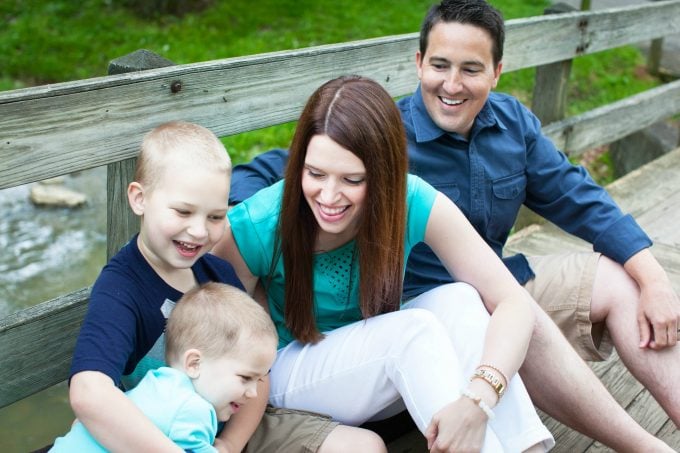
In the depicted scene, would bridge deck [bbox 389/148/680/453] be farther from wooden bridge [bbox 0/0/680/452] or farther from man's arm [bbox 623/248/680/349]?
man's arm [bbox 623/248/680/349]

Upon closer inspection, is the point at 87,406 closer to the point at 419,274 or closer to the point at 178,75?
the point at 178,75

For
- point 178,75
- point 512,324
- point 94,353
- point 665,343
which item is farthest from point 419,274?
point 94,353

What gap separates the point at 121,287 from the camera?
1835 mm

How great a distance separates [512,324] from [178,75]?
3.18 feet

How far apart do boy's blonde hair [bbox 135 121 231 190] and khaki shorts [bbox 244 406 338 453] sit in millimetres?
577

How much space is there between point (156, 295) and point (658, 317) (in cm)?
132

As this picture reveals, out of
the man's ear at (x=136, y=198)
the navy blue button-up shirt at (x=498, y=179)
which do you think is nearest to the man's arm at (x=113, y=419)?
the man's ear at (x=136, y=198)

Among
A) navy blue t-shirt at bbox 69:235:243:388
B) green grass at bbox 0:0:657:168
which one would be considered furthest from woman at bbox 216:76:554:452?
green grass at bbox 0:0:657:168

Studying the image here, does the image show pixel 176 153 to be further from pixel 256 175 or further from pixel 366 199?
pixel 256 175

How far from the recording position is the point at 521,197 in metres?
2.75

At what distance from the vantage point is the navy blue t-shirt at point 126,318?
1722mm

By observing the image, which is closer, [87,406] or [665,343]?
[87,406]

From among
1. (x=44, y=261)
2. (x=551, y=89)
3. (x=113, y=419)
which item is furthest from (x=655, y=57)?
(x=113, y=419)

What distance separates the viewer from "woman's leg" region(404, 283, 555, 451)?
2.07 m
